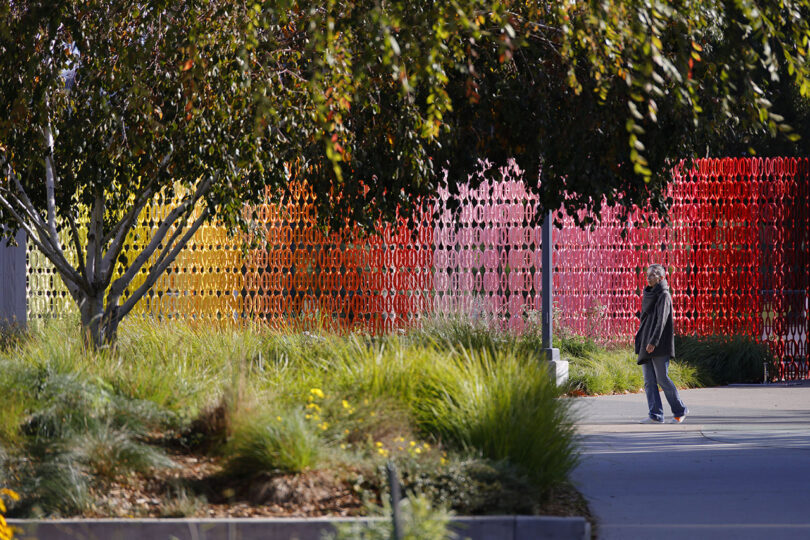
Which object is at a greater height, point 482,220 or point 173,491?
point 482,220

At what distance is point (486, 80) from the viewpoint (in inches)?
387

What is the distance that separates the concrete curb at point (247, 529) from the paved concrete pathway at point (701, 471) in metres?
0.69

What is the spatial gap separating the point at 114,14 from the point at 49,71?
28.4 inches

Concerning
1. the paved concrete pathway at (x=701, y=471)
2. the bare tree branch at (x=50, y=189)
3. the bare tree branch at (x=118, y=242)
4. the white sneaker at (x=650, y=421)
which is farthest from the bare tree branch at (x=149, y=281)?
the white sneaker at (x=650, y=421)

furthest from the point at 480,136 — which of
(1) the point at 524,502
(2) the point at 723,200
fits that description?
(2) the point at 723,200

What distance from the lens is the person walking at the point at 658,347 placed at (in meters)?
10.5

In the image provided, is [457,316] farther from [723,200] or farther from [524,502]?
[524,502]

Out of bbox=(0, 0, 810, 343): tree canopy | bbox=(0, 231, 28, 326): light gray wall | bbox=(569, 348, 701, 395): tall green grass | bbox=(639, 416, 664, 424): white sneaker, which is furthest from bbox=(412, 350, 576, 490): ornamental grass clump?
bbox=(0, 231, 28, 326): light gray wall

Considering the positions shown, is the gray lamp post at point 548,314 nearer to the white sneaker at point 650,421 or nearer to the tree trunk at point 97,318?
the white sneaker at point 650,421

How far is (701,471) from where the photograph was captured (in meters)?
8.16

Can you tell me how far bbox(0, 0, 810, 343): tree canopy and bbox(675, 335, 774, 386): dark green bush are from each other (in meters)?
4.71

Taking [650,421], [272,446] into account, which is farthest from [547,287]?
[272,446]

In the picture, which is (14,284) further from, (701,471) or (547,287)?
(701,471)

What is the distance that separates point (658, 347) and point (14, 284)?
11167 mm
